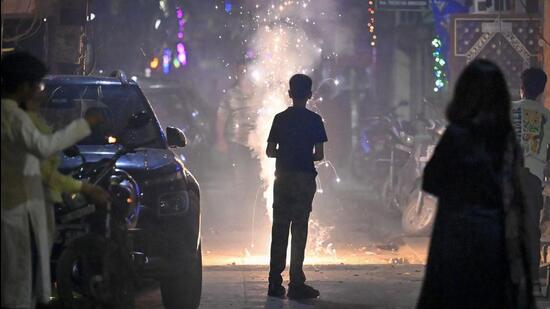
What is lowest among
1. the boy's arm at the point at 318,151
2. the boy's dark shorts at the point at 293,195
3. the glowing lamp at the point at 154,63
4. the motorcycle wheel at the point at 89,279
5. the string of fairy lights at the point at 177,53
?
the motorcycle wheel at the point at 89,279

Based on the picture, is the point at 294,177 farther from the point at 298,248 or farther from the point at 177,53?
the point at 177,53

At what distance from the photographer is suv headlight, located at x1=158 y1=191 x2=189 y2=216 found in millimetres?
7004

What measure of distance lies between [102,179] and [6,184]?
160cm

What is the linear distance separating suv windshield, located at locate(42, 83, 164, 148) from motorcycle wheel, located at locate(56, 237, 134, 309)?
1.78 meters

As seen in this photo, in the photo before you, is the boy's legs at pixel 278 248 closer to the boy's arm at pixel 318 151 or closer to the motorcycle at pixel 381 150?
the boy's arm at pixel 318 151

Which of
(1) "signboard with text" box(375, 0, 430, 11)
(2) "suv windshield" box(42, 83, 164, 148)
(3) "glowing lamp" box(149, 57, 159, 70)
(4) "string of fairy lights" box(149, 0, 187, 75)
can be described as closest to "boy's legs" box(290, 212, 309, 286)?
(2) "suv windshield" box(42, 83, 164, 148)

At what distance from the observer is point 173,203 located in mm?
7055

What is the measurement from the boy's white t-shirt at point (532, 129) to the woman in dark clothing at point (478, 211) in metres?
3.14

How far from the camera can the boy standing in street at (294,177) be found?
808 cm

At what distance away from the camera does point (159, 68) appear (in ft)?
98.4

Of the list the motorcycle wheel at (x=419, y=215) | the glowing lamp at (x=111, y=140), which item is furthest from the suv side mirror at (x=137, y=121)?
the motorcycle wheel at (x=419, y=215)

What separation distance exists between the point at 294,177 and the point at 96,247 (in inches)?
94.3

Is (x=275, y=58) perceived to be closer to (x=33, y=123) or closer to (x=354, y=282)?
(x=354, y=282)

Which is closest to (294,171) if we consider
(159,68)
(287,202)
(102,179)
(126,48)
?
(287,202)
